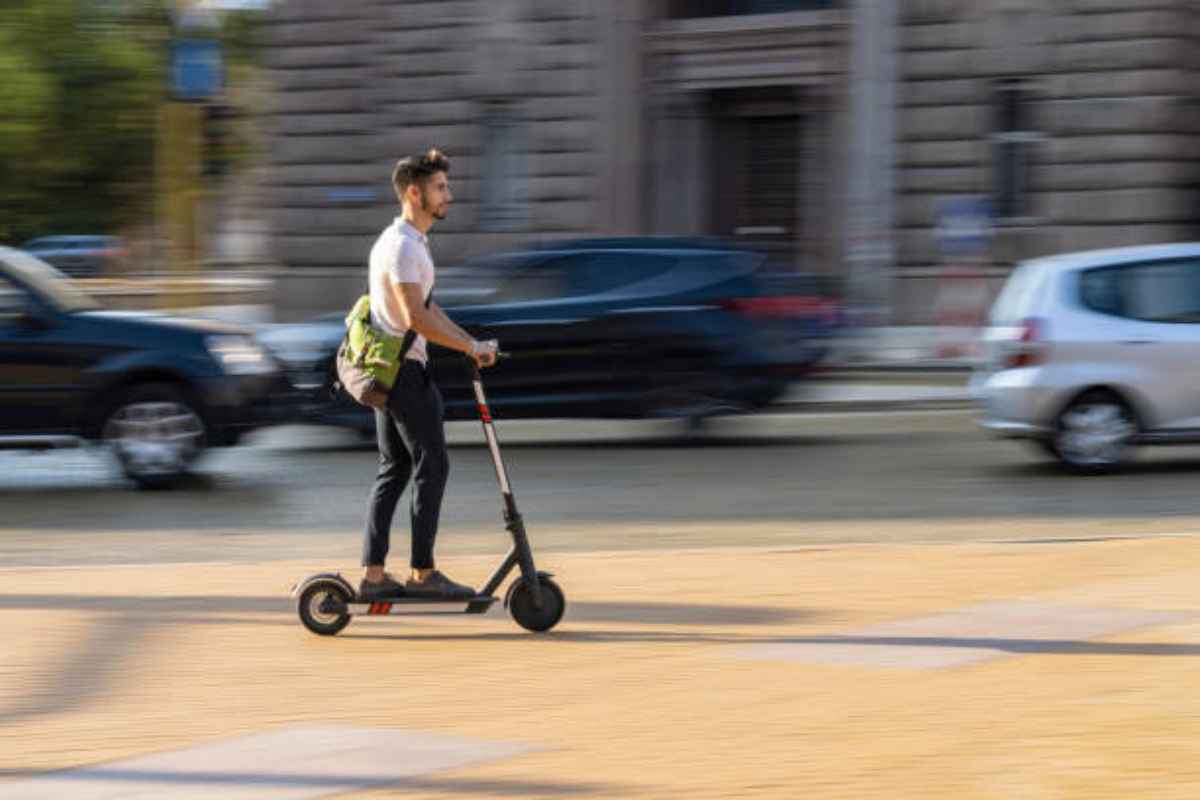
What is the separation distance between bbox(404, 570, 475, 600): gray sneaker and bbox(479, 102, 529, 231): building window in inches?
924

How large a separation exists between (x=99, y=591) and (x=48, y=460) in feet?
22.9

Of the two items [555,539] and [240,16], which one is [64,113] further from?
[555,539]

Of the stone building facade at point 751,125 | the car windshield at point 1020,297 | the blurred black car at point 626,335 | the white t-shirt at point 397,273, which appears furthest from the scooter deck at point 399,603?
the stone building facade at point 751,125

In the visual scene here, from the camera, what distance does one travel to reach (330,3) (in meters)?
33.8

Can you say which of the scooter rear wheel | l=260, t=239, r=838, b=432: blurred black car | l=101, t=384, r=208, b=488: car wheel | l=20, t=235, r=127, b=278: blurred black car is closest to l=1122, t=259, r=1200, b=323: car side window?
l=260, t=239, r=838, b=432: blurred black car

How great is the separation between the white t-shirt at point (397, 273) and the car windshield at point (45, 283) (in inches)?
263

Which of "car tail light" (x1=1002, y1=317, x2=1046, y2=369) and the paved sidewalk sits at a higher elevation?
"car tail light" (x1=1002, y1=317, x2=1046, y2=369)

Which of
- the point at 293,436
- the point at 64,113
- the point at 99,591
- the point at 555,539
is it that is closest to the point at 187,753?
the point at 99,591

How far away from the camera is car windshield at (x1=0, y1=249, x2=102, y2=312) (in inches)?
590

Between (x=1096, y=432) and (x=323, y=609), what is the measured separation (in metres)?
7.30

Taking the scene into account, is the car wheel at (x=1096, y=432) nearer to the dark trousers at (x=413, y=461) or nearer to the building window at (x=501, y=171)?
the dark trousers at (x=413, y=461)

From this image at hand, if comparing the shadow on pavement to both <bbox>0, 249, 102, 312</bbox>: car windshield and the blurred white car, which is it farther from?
the blurred white car

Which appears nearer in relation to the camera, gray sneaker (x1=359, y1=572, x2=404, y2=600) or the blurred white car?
gray sneaker (x1=359, y1=572, x2=404, y2=600)

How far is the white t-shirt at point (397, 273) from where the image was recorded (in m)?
8.70
